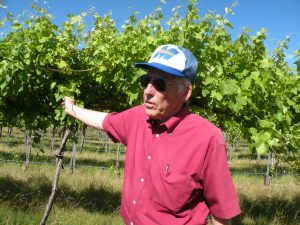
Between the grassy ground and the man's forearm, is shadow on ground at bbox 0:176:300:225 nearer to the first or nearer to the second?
the grassy ground

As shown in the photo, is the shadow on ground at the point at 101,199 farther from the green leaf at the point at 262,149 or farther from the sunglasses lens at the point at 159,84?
the sunglasses lens at the point at 159,84

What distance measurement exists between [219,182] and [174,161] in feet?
0.80

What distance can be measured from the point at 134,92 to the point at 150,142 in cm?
265

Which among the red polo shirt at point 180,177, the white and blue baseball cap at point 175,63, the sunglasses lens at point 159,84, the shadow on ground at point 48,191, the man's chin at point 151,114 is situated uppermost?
the white and blue baseball cap at point 175,63

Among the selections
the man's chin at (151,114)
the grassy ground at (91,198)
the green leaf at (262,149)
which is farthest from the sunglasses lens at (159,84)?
the grassy ground at (91,198)

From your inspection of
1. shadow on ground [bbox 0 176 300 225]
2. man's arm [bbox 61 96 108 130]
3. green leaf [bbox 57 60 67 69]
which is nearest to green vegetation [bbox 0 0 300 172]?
green leaf [bbox 57 60 67 69]

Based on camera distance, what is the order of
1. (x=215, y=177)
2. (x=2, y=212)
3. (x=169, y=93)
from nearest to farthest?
(x=215, y=177) < (x=169, y=93) < (x=2, y=212)

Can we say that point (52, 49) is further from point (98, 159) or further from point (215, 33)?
point (98, 159)

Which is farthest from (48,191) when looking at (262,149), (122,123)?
(122,123)

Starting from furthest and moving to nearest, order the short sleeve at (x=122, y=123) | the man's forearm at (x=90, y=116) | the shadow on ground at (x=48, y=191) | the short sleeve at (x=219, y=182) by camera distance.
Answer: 1. the shadow on ground at (x=48, y=191)
2. the man's forearm at (x=90, y=116)
3. the short sleeve at (x=122, y=123)
4. the short sleeve at (x=219, y=182)

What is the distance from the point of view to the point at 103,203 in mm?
8664

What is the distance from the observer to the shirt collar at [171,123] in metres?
2.00

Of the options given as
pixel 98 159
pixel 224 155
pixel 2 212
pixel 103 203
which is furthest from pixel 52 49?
pixel 98 159

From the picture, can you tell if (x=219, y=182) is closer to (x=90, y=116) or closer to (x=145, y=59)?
(x=90, y=116)
